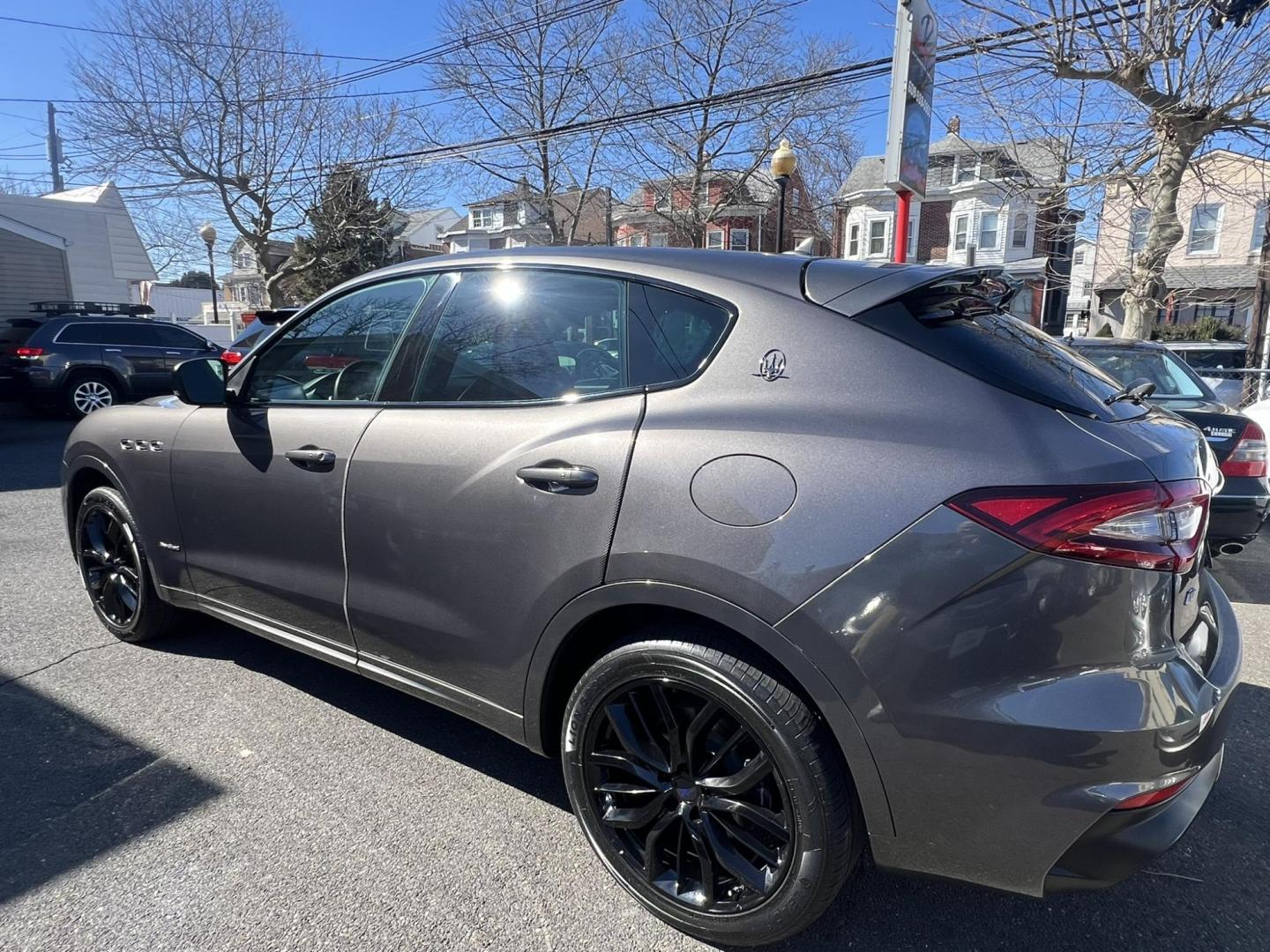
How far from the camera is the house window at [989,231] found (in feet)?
99.7

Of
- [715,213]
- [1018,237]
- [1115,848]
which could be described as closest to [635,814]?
[1115,848]

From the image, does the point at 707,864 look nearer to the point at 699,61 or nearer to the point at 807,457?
the point at 807,457

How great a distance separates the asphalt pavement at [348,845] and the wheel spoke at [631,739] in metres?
0.46

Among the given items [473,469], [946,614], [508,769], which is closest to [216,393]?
[473,469]

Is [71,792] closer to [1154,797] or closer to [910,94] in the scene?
[1154,797]

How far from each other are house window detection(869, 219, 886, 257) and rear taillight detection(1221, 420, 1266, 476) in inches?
1190

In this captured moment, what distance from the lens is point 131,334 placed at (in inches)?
504

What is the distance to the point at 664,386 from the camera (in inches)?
82.0

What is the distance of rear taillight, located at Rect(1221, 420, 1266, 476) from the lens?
15.1 feet


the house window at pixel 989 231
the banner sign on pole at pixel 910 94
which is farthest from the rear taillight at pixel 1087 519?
the house window at pixel 989 231

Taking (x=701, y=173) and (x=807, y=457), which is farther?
(x=701, y=173)

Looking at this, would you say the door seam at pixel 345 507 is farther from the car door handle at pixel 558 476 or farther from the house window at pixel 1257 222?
the house window at pixel 1257 222

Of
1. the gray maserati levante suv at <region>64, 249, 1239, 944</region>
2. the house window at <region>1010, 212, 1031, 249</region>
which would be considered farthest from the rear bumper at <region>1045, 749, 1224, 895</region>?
the house window at <region>1010, 212, 1031, 249</region>

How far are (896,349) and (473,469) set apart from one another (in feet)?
3.91
